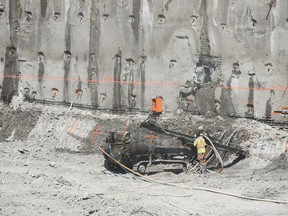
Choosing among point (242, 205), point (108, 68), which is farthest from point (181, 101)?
point (242, 205)

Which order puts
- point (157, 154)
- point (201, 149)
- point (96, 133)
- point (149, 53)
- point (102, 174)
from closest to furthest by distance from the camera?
point (102, 174)
point (201, 149)
point (157, 154)
point (96, 133)
point (149, 53)

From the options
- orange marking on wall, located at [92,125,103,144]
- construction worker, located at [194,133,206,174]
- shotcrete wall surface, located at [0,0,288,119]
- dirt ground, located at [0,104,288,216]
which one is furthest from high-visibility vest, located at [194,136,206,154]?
orange marking on wall, located at [92,125,103,144]

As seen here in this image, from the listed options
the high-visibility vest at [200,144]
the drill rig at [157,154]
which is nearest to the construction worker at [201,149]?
the high-visibility vest at [200,144]

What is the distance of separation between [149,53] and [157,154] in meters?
4.11

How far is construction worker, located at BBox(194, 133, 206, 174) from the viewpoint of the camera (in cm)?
1441

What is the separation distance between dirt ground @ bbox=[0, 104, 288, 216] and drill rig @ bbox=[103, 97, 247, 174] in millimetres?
322

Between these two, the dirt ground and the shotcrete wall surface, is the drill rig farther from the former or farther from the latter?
the shotcrete wall surface

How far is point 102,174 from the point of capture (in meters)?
14.3

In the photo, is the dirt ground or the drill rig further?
the drill rig

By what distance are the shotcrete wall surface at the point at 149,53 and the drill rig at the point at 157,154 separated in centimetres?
249

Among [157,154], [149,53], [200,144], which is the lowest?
[157,154]

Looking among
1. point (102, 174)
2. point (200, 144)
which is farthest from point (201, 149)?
point (102, 174)

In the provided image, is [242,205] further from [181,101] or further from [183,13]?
[183,13]

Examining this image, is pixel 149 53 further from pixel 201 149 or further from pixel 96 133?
pixel 201 149
